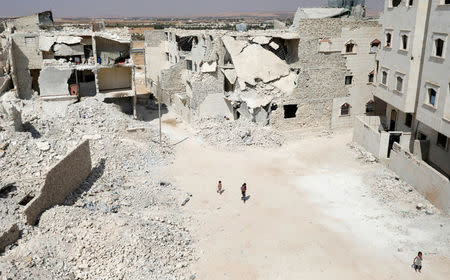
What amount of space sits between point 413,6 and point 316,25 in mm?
9099

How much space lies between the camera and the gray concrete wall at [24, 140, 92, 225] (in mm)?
17145

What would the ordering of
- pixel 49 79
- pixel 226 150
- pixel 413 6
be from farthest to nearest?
1. pixel 49 79
2. pixel 226 150
3. pixel 413 6

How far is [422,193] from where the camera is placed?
2211cm

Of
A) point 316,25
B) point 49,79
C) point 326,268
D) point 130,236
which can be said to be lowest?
point 326,268

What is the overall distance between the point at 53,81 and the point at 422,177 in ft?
91.7

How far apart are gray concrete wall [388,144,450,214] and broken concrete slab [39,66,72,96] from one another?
25.5 m

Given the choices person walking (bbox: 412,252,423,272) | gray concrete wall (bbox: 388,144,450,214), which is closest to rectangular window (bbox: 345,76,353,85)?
gray concrete wall (bbox: 388,144,450,214)

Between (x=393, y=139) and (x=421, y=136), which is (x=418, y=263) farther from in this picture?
(x=393, y=139)

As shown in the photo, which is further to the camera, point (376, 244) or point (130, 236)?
point (376, 244)

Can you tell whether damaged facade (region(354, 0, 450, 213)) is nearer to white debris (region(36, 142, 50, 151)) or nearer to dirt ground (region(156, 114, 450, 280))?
dirt ground (region(156, 114, 450, 280))

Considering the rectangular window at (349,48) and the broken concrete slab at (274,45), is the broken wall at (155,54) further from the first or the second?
the rectangular window at (349,48)

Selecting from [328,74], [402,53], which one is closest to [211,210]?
[402,53]

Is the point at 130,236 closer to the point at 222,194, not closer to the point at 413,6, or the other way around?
the point at 222,194

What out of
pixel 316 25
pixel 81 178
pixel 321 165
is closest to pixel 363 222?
pixel 321 165
